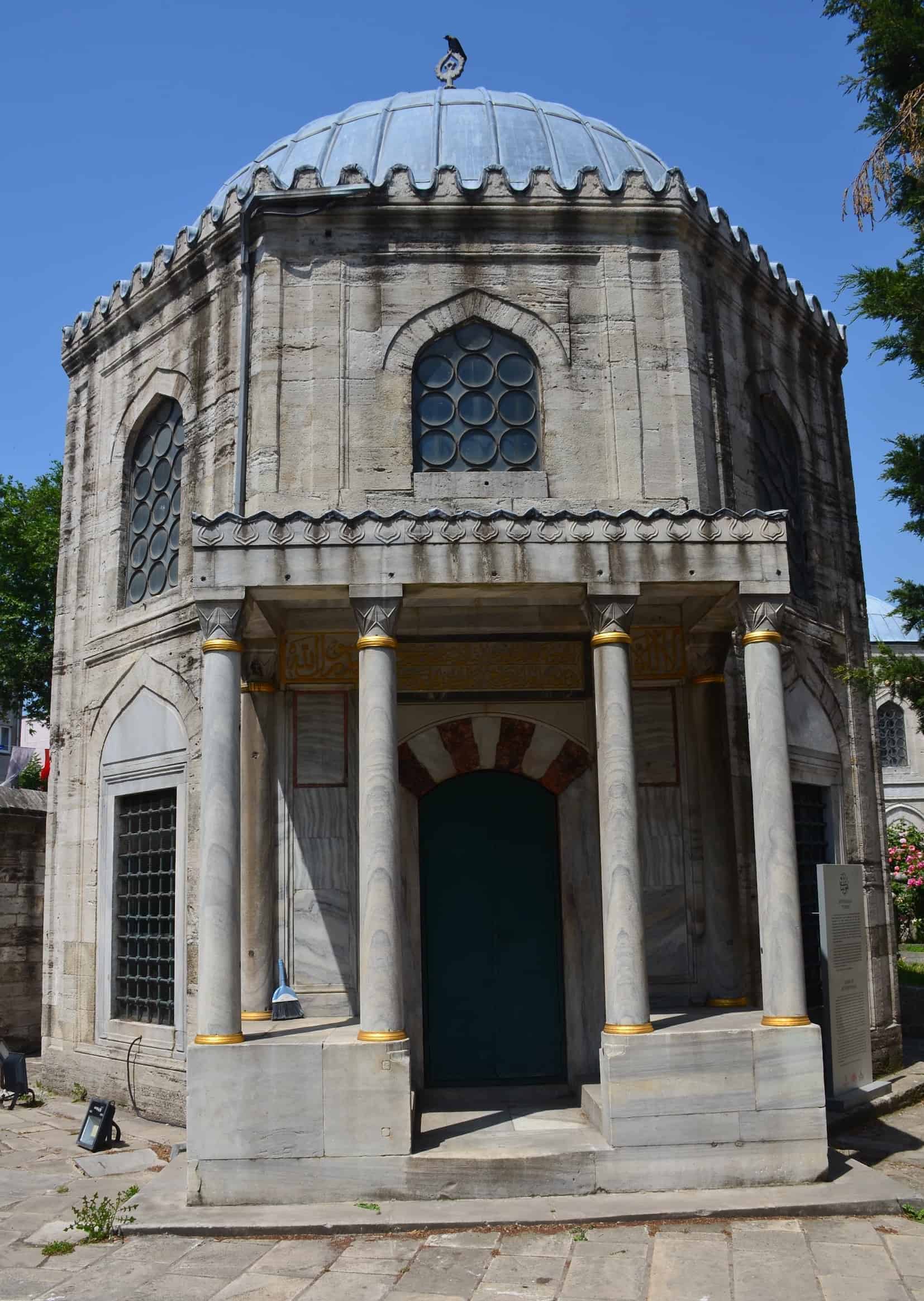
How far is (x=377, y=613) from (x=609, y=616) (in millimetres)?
1640

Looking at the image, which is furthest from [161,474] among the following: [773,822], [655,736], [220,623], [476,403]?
[773,822]

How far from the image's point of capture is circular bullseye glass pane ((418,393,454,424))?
9.91m

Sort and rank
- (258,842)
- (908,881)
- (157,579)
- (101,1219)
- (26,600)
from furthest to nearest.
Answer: (908,881), (26,600), (157,579), (258,842), (101,1219)

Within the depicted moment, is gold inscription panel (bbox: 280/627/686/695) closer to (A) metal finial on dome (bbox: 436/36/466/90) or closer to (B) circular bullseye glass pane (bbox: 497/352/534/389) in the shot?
(B) circular bullseye glass pane (bbox: 497/352/534/389)

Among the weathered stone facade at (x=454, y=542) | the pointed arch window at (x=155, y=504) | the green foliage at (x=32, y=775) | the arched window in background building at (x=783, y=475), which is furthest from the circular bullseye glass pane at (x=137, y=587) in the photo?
the green foliage at (x=32, y=775)

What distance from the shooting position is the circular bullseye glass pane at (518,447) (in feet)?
32.4

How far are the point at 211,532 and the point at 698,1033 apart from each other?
4714 mm

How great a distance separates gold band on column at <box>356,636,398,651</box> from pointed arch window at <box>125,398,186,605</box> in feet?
12.3

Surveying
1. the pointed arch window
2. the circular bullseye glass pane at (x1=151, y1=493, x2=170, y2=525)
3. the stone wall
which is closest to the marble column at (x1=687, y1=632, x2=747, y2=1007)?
the pointed arch window

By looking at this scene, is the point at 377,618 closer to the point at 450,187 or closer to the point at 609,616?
the point at 609,616

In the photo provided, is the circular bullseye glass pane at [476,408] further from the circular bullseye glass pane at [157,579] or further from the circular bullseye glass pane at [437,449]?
the circular bullseye glass pane at [157,579]

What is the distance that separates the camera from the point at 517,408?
10.0 m

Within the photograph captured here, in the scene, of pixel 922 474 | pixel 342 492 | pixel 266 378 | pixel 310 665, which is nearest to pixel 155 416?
pixel 266 378

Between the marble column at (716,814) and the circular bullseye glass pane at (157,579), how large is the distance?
523 cm
